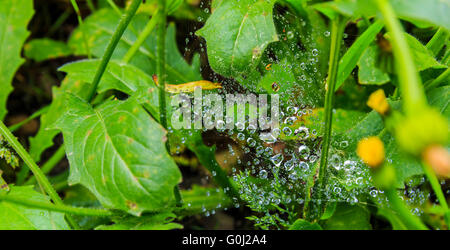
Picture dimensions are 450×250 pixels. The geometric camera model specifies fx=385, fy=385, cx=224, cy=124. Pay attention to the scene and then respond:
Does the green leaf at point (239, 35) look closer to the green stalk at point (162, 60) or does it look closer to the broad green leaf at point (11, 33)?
the green stalk at point (162, 60)

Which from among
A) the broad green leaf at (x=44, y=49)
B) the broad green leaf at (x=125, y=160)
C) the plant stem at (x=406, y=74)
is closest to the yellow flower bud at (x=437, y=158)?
the plant stem at (x=406, y=74)

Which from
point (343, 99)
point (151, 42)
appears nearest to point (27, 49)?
point (151, 42)

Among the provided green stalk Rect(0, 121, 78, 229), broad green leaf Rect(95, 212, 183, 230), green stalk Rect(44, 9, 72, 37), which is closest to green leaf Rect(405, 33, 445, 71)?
broad green leaf Rect(95, 212, 183, 230)

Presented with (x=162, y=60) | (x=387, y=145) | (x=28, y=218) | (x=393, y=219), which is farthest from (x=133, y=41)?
(x=393, y=219)

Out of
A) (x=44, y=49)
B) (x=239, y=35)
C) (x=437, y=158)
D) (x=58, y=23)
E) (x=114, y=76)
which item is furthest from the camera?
(x=58, y=23)

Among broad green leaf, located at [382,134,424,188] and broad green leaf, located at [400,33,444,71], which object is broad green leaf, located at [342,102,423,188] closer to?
broad green leaf, located at [382,134,424,188]

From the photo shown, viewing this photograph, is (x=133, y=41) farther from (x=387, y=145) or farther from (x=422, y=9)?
(x=422, y=9)
